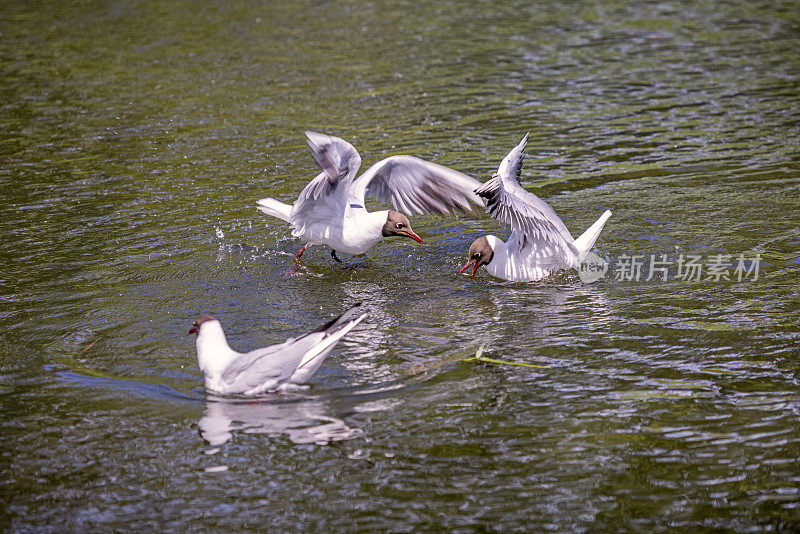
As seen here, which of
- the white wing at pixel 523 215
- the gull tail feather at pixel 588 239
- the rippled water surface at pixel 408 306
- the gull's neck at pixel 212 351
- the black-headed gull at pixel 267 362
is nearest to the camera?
the rippled water surface at pixel 408 306

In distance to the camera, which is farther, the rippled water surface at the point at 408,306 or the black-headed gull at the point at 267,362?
the black-headed gull at the point at 267,362

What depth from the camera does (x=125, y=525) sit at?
15.9ft

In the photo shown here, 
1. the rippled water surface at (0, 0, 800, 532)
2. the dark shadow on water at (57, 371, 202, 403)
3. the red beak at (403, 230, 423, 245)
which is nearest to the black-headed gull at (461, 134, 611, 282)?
the rippled water surface at (0, 0, 800, 532)

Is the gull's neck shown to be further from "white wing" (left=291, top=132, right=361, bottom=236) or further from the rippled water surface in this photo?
"white wing" (left=291, top=132, right=361, bottom=236)

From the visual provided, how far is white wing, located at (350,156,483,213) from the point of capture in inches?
351

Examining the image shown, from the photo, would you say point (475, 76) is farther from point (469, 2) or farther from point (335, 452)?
point (335, 452)

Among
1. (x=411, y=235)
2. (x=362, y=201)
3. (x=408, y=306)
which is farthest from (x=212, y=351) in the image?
(x=362, y=201)

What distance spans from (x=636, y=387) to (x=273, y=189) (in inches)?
240

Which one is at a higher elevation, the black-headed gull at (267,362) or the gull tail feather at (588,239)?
the gull tail feather at (588,239)

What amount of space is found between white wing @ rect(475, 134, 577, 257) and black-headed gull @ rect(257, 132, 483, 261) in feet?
1.20

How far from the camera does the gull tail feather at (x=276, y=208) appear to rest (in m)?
9.34

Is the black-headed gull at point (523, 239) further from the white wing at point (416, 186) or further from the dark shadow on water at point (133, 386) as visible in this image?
the dark shadow on water at point (133, 386)

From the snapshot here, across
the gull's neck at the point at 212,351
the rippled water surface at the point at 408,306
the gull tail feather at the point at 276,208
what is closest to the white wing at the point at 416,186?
the rippled water surface at the point at 408,306

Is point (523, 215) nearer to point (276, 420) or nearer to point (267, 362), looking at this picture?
→ point (267, 362)
